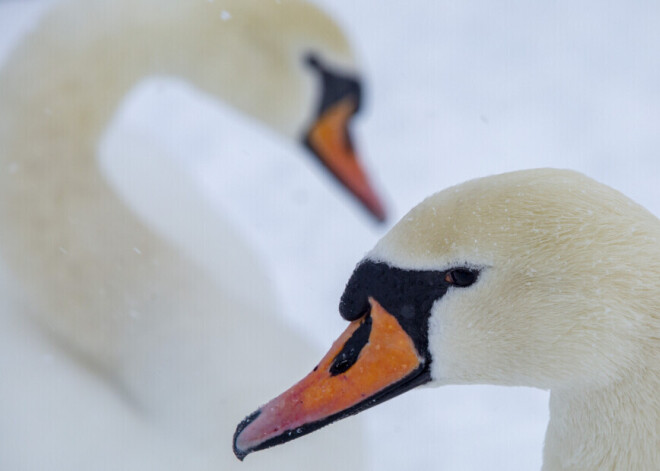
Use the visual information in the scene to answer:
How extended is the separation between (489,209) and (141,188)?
1.70 meters

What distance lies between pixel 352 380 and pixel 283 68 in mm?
1391

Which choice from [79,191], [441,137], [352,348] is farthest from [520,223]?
[441,137]

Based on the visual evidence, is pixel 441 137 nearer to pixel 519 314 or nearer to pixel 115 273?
pixel 115 273

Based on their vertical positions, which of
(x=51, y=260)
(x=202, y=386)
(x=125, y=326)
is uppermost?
(x=51, y=260)

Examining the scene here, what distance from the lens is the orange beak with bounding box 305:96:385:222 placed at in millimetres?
2439

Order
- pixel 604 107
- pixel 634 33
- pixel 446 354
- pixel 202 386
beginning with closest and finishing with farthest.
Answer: pixel 446 354 < pixel 202 386 < pixel 604 107 < pixel 634 33

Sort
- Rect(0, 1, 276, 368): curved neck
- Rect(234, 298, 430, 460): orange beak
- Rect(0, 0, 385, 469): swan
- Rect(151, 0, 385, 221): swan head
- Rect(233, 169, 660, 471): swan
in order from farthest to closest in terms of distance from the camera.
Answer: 1. Rect(151, 0, 385, 221): swan head
2. Rect(0, 1, 276, 368): curved neck
3. Rect(0, 0, 385, 469): swan
4. Rect(234, 298, 430, 460): orange beak
5. Rect(233, 169, 660, 471): swan

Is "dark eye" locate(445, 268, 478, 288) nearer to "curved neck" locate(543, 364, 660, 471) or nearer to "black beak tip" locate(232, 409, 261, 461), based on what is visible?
"curved neck" locate(543, 364, 660, 471)

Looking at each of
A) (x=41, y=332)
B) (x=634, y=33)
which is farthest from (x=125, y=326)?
(x=634, y=33)

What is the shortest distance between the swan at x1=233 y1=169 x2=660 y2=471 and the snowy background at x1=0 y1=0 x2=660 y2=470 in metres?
1.00

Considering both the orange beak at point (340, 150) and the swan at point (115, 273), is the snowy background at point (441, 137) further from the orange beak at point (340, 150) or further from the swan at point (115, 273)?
the swan at point (115, 273)

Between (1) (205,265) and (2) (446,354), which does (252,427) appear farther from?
(1) (205,265)

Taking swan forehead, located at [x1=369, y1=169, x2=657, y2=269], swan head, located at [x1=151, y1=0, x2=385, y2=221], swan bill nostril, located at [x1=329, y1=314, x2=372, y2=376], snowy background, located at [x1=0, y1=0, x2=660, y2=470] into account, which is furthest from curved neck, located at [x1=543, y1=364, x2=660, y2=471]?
swan head, located at [x1=151, y1=0, x2=385, y2=221]

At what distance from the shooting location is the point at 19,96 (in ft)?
6.95
